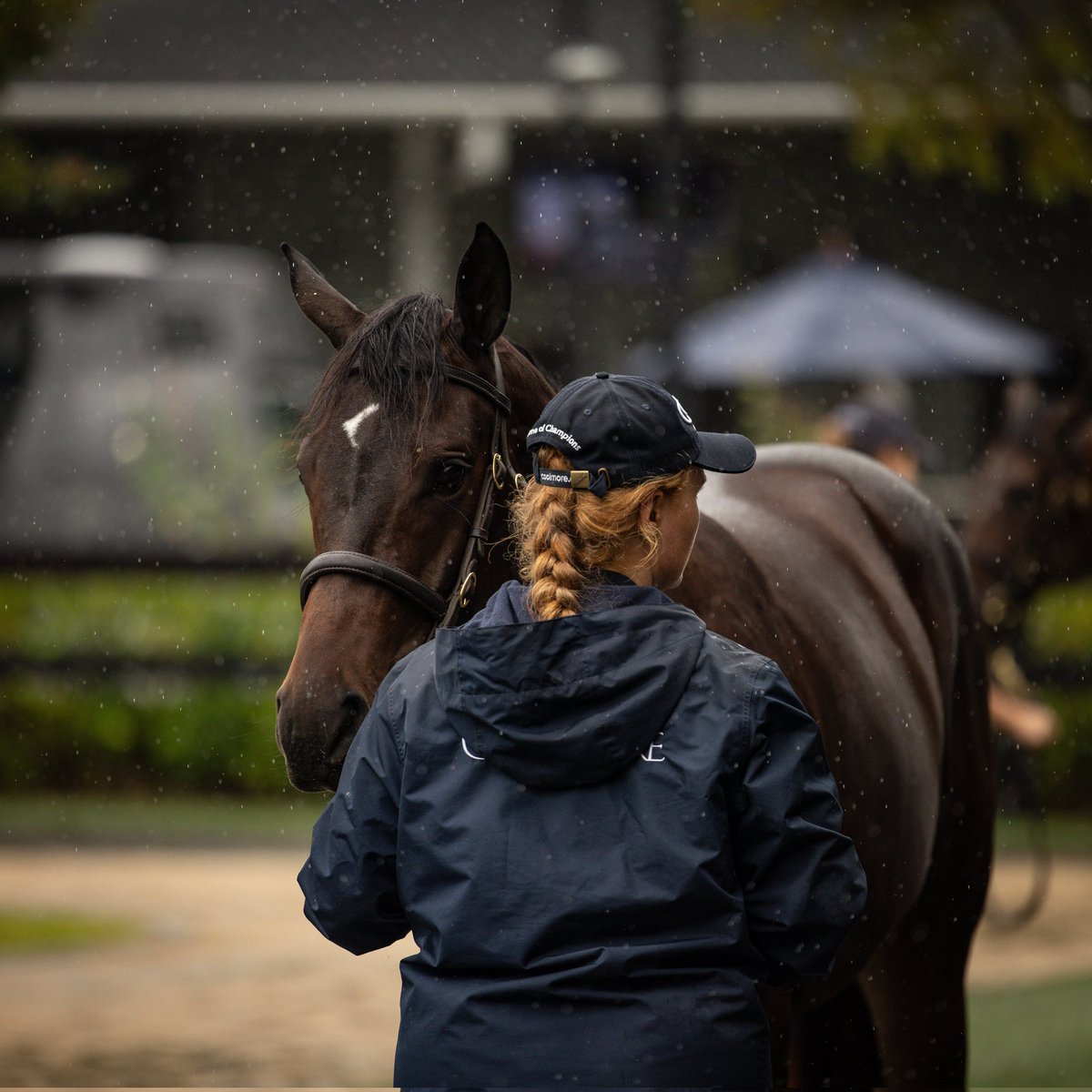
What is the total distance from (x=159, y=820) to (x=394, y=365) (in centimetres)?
752

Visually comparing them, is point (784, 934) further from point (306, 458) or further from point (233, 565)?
point (233, 565)

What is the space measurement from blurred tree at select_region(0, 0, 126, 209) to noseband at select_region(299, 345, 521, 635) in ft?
22.4

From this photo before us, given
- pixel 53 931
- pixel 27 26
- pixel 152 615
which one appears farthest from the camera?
pixel 152 615

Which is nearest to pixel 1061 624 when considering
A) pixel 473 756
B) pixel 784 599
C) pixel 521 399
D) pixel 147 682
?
pixel 147 682

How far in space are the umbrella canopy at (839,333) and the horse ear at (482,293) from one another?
7.61m

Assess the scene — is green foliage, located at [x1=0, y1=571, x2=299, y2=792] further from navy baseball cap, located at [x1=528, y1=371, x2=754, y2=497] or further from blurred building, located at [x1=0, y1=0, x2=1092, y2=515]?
navy baseball cap, located at [x1=528, y1=371, x2=754, y2=497]

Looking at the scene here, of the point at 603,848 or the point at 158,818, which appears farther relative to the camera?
the point at 158,818

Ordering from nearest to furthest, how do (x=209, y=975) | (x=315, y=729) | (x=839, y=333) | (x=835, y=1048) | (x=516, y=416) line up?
(x=315, y=729) → (x=516, y=416) → (x=835, y=1048) → (x=209, y=975) → (x=839, y=333)

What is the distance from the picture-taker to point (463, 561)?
262 centimetres

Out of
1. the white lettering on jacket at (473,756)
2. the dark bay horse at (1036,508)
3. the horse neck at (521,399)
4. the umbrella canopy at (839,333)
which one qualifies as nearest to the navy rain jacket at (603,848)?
the white lettering on jacket at (473,756)

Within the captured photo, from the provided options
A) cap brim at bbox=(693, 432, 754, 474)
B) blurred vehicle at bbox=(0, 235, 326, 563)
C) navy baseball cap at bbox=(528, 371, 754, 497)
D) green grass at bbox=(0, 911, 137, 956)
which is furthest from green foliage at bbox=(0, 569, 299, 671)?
navy baseball cap at bbox=(528, 371, 754, 497)

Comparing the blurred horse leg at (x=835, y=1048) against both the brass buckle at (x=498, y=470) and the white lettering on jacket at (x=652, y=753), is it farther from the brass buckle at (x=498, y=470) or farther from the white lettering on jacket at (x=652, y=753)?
the white lettering on jacket at (x=652, y=753)

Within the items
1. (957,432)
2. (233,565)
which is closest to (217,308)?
(233,565)

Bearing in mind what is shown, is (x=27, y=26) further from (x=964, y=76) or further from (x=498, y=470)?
(x=498, y=470)
